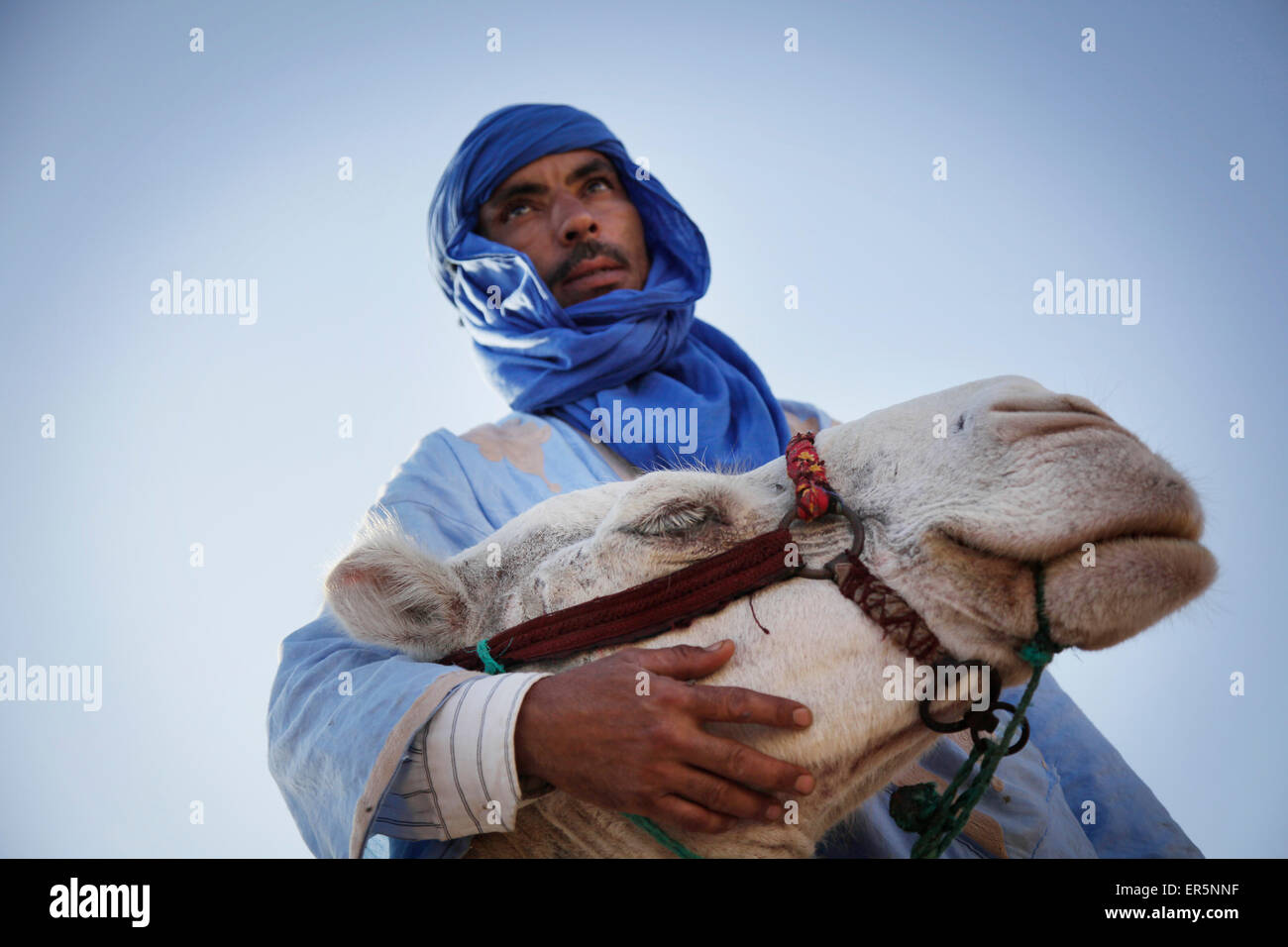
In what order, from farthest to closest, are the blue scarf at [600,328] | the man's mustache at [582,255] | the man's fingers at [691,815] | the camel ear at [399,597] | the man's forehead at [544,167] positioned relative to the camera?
1. the man's forehead at [544,167]
2. the man's mustache at [582,255]
3. the blue scarf at [600,328]
4. the camel ear at [399,597]
5. the man's fingers at [691,815]

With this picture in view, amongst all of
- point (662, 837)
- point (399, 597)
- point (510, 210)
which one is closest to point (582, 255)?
point (510, 210)

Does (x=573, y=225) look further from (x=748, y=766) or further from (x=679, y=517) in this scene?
(x=748, y=766)

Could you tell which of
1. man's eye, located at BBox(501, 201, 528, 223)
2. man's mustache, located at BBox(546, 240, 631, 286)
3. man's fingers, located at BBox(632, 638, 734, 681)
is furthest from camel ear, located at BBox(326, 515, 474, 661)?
man's eye, located at BBox(501, 201, 528, 223)

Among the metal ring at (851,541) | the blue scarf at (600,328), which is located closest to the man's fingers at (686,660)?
the metal ring at (851,541)

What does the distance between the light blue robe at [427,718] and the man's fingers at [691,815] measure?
16.0 inches

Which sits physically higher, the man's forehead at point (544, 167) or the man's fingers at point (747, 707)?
the man's forehead at point (544, 167)

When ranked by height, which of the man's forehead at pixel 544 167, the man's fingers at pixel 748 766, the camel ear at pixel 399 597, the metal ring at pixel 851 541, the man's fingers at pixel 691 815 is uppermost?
the man's forehead at pixel 544 167

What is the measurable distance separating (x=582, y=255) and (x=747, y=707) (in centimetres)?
208

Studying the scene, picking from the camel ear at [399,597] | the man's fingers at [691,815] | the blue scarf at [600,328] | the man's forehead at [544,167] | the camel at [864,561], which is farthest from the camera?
the man's forehead at [544,167]

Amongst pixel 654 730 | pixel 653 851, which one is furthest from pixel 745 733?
pixel 653 851

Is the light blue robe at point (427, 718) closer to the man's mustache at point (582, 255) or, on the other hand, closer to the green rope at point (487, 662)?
the green rope at point (487, 662)

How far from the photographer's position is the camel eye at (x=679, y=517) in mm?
1641
